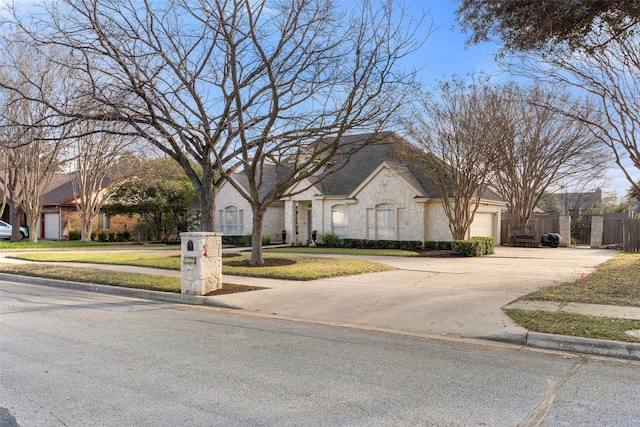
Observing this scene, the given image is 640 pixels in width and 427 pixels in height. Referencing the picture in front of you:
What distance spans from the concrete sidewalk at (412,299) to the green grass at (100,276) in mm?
1220

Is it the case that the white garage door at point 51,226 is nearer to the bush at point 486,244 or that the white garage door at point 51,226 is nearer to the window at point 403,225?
the window at point 403,225

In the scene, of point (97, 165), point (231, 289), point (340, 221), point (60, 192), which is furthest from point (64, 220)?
point (231, 289)

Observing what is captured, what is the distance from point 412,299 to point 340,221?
19.2 meters

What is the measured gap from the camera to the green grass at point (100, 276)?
1230 centimetres

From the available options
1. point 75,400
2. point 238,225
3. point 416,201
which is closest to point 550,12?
point 75,400

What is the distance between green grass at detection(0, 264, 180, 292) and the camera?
12297 millimetres

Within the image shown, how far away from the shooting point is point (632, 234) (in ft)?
77.5

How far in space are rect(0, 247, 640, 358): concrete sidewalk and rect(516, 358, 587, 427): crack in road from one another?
1431mm

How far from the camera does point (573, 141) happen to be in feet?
96.4

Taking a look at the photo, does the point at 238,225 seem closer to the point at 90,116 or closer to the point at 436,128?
the point at 436,128

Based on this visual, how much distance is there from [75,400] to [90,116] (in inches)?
435

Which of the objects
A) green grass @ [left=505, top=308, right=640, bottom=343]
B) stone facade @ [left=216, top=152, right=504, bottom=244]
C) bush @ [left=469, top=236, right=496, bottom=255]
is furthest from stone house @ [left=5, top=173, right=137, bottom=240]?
green grass @ [left=505, top=308, right=640, bottom=343]

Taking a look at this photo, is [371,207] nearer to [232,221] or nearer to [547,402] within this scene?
[232,221]

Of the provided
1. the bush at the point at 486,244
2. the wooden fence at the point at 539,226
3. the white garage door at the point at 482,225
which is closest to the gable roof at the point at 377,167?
the white garage door at the point at 482,225
